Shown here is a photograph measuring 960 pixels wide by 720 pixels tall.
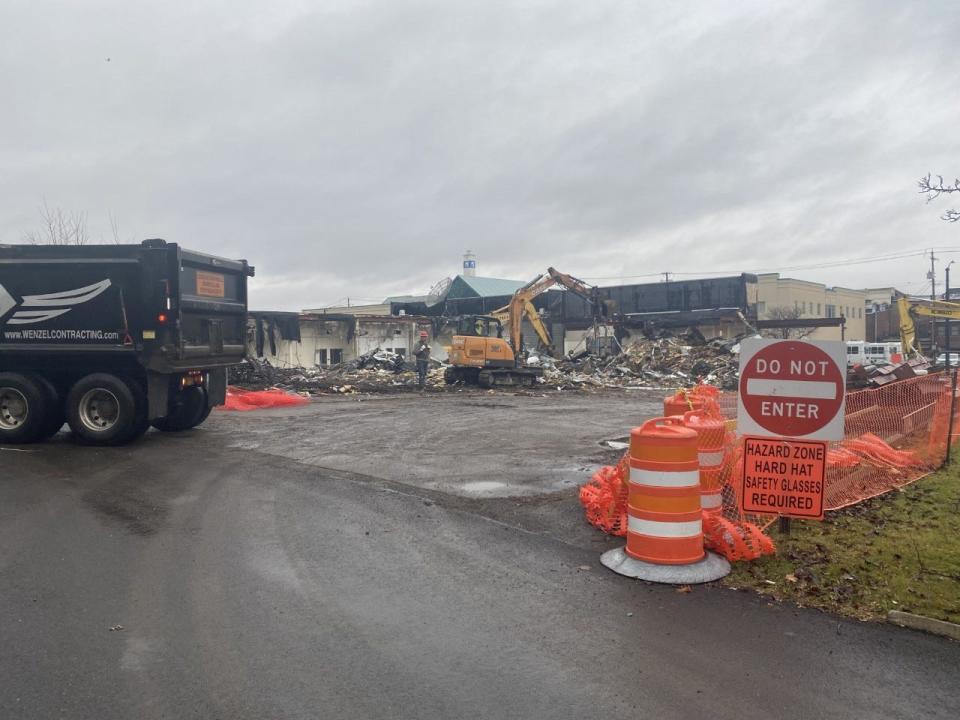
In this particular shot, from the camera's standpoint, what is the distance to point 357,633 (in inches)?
187

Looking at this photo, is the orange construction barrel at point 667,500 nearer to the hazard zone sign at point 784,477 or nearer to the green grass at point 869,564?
the green grass at point 869,564

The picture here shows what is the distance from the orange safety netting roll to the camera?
20.2 m

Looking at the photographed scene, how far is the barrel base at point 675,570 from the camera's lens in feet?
18.8

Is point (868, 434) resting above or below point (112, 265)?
below

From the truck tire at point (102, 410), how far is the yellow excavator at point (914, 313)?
113 feet

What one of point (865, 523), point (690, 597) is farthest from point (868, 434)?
point (690, 597)

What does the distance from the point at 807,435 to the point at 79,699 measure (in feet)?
17.8

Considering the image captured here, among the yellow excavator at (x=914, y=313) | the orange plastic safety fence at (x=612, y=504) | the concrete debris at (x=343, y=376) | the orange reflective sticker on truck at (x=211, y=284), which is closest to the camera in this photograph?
the orange plastic safety fence at (x=612, y=504)

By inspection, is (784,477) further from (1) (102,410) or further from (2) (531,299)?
(2) (531,299)

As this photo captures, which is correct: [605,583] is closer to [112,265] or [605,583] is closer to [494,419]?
[112,265]

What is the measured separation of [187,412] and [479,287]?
59613 millimetres

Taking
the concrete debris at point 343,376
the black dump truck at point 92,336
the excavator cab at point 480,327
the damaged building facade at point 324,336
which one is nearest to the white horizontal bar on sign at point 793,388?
the black dump truck at point 92,336

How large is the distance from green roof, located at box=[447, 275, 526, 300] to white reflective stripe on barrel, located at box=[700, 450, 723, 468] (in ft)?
197

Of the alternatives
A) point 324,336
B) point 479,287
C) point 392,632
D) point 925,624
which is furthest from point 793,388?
point 479,287
